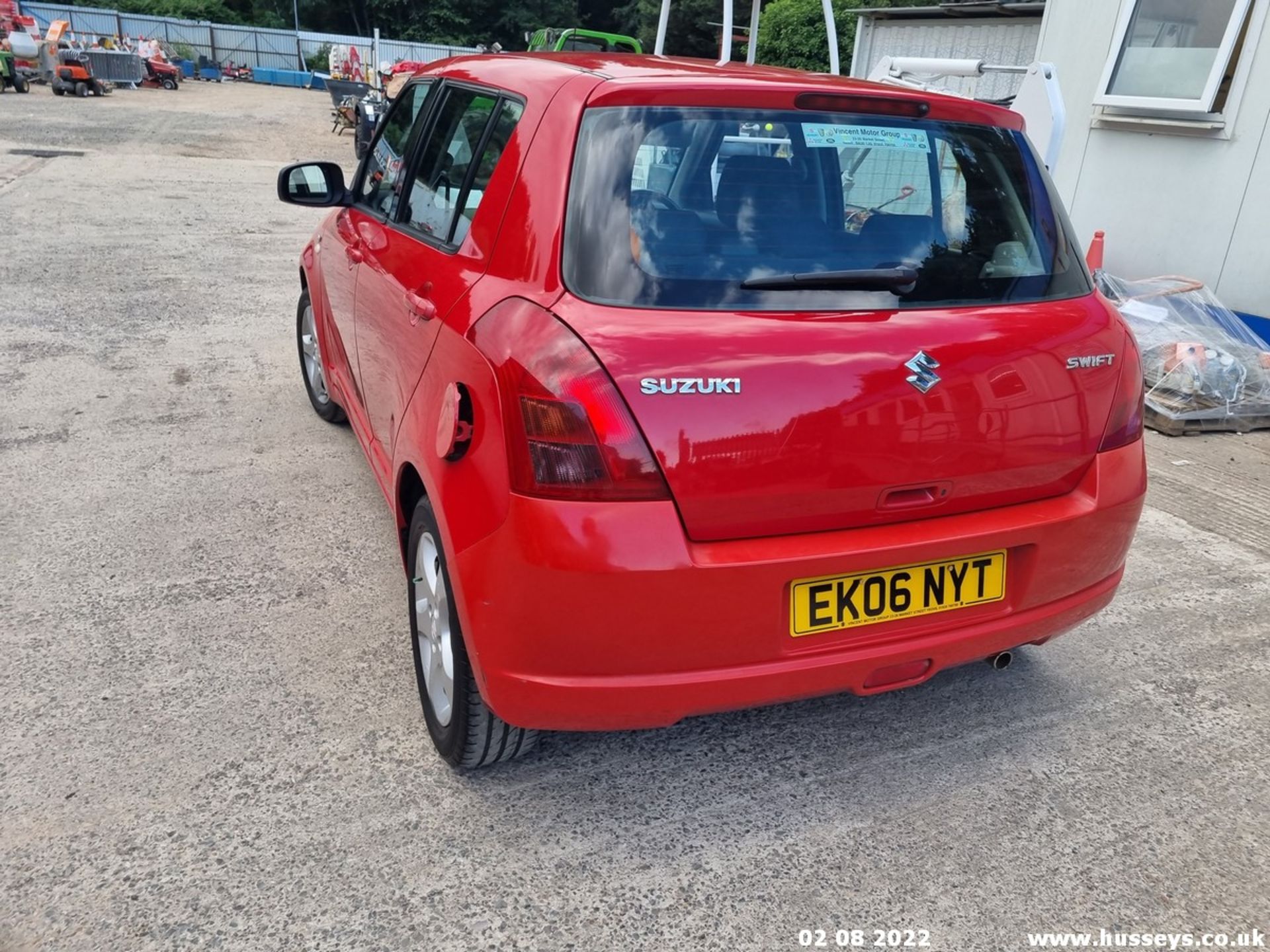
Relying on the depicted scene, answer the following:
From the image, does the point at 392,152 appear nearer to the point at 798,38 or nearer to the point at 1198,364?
the point at 1198,364

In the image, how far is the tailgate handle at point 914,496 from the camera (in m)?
2.19

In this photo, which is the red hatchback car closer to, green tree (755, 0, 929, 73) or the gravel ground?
the gravel ground

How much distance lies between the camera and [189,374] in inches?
223

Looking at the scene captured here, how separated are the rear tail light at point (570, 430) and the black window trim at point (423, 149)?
0.75 metres

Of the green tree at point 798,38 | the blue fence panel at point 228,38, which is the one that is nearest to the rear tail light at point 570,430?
the green tree at point 798,38

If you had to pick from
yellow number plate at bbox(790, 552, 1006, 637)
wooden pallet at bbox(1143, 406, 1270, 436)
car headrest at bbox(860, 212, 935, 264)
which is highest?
car headrest at bbox(860, 212, 935, 264)

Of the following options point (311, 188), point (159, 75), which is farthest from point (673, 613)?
point (159, 75)

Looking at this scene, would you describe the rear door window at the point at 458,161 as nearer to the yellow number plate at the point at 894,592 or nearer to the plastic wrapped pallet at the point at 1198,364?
the yellow number plate at the point at 894,592

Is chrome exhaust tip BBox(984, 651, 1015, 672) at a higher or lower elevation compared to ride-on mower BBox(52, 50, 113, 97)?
higher

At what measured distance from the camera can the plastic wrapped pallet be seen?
5.68 meters

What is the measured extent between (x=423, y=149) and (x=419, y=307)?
832mm

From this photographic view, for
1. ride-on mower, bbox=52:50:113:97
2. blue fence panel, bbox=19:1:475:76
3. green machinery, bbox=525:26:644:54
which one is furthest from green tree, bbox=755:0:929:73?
blue fence panel, bbox=19:1:475:76

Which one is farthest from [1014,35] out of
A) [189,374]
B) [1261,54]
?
[189,374]

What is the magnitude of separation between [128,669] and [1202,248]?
23.3ft
